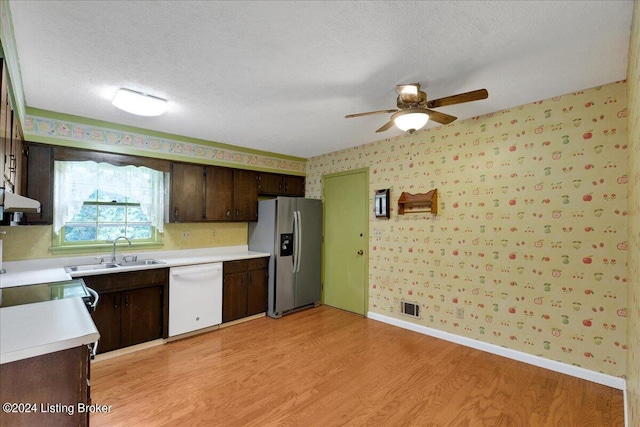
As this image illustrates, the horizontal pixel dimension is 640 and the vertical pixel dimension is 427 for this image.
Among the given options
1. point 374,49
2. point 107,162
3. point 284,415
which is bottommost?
point 284,415

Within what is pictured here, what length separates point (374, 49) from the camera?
1.89m

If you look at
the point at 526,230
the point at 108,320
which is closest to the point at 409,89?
the point at 526,230

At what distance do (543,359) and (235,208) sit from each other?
3848 mm

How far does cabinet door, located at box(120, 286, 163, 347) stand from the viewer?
117 inches

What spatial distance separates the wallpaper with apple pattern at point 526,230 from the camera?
2385 millimetres

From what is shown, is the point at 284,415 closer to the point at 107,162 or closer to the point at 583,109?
the point at 107,162

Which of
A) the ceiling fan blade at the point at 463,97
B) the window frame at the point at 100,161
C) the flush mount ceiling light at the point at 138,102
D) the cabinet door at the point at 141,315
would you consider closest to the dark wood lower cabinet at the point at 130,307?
the cabinet door at the point at 141,315

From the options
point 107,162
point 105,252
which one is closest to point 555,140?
point 107,162

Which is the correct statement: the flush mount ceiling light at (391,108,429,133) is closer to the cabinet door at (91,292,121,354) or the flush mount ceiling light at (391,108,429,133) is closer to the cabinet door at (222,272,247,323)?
the cabinet door at (222,272,247,323)

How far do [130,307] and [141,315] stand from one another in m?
0.15

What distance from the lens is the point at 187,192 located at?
376 cm

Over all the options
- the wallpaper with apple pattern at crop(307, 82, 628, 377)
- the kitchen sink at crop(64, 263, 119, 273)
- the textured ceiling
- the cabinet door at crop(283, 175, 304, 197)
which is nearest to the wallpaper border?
the textured ceiling

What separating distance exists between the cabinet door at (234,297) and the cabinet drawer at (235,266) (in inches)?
2.0

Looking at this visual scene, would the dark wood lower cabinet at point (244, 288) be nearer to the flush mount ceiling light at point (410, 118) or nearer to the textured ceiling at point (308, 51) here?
the textured ceiling at point (308, 51)
